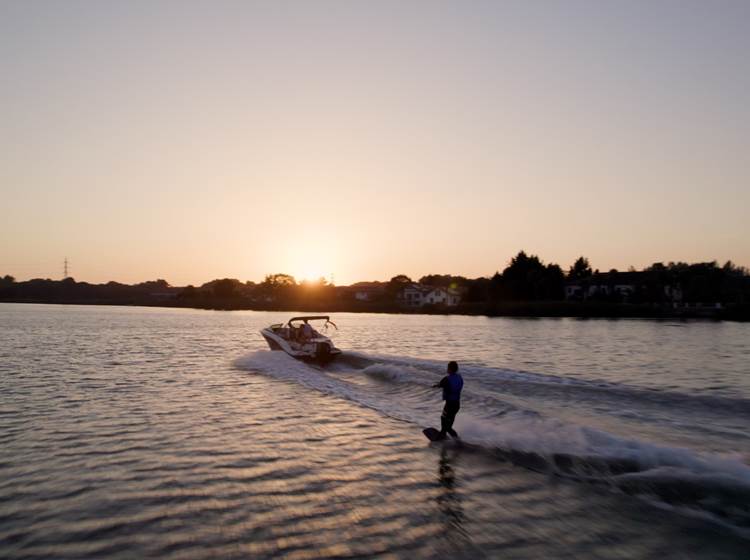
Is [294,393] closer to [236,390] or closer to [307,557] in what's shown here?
[236,390]

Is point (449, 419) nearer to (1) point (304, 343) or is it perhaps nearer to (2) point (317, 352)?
(2) point (317, 352)

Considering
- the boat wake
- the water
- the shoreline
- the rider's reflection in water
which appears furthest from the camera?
the shoreline

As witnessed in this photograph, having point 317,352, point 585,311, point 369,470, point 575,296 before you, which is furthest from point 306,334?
point 575,296

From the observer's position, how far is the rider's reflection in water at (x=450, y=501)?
30.0ft

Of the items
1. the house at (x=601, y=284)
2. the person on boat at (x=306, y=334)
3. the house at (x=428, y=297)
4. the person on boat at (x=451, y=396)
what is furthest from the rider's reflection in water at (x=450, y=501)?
the house at (x=428, y=297)

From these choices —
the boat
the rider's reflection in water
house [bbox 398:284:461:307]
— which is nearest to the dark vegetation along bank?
house [bbox 398:284:461:307]

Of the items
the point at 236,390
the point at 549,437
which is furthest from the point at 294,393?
the point at 549,437

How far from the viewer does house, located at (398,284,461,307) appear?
516 feet

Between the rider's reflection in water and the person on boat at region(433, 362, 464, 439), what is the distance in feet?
4.36

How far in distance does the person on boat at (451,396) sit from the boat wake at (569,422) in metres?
0.62

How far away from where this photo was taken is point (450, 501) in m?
10.6

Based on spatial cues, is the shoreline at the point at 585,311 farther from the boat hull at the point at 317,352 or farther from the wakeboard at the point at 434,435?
the wakeboard at the point at 434,435

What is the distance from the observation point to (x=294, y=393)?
78.3 feet

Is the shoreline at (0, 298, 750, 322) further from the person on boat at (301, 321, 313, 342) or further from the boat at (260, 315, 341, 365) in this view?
the person on boat at (301, 321, 313, 342)
